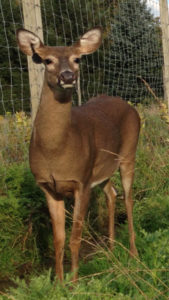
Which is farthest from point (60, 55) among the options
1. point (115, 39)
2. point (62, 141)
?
point (115, 39)

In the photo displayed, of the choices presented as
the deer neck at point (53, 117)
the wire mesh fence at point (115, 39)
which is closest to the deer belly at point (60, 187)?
the deer neck at point (53, 117)

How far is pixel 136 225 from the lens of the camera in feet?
14.8

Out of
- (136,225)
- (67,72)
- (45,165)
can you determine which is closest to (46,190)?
(45,165)

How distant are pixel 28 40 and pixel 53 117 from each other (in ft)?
1.99

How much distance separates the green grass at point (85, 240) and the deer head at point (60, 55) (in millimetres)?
1047

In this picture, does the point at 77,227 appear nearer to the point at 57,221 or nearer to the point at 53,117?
the point at 57,221

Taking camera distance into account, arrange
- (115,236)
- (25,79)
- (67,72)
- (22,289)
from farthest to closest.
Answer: (25,79) → (115,236) → (67,72) → (22,289)

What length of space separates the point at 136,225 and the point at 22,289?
2101mm

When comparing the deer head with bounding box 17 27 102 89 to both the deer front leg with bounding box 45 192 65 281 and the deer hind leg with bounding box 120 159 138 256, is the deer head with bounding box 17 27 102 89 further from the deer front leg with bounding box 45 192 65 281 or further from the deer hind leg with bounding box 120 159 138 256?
the deer hind leg with bounding box 120 159 138 256

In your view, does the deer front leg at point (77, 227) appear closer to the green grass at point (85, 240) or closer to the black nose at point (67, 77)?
the green grass at point (85, 240)

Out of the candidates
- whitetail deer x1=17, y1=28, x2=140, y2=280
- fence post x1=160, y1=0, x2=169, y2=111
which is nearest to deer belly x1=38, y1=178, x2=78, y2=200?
whitetail deer x1=17, y1=28, x2=140, y2=280

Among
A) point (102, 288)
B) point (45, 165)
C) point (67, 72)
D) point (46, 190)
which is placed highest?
point (67, 72)

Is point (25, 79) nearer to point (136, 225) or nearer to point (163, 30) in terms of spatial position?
point (163, 30)

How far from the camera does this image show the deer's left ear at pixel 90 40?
11.8 feet
